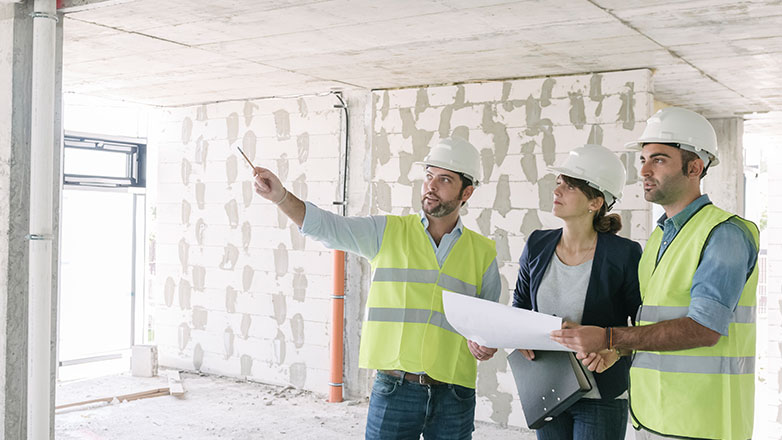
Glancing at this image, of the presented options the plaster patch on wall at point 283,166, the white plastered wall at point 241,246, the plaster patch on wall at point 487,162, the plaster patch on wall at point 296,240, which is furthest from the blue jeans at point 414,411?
the plaster patch on wall at point 283,166

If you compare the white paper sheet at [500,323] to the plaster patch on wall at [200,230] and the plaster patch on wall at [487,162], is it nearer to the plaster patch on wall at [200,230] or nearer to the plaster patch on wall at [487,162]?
the plaster patch on wall at [487,162]

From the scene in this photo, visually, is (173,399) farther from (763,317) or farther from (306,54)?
(763,317)

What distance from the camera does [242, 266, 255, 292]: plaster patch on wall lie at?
7.12 meters

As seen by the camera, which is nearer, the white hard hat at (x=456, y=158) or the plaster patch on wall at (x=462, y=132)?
the white hard hat at (x=456, y=158)

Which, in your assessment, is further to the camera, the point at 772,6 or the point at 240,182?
the point at 240,182

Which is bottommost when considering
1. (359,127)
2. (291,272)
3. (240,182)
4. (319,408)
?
(319,408)

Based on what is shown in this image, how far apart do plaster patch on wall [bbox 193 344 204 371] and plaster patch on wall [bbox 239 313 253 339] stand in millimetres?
562

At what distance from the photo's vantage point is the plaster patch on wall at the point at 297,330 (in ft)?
22.4

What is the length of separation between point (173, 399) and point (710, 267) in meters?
5.21

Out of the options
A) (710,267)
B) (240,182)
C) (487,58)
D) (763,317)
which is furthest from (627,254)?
(763,317)

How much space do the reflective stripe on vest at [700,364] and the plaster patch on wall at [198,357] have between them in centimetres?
584

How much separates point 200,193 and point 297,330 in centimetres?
172

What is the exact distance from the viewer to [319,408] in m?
6.24

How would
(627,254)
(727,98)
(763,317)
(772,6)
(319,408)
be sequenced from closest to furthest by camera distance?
(627,254) → (772,6) → (319,408) → (727,98) → (763,317)
